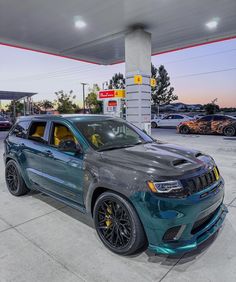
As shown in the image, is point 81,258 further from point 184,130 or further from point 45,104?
point 45,104

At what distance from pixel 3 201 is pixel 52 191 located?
4.37 ft

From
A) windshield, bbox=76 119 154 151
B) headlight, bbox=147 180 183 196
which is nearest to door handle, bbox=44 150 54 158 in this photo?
windshield, bbox=76 119 154 151

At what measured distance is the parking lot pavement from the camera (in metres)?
2.28

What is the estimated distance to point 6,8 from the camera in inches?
295

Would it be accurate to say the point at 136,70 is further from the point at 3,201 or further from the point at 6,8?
the point at 3,201

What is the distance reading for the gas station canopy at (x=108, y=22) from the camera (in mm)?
7361

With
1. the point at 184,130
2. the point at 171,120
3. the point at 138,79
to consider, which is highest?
the point at 138,79

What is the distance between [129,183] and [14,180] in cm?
297

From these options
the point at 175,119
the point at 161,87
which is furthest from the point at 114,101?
the point at 161,87

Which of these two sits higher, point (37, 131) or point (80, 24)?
point (80, 24)

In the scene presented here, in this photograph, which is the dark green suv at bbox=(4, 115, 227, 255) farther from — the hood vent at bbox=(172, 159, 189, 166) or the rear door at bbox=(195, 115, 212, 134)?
the rear door at bbox=(195, 115, 212, 134)

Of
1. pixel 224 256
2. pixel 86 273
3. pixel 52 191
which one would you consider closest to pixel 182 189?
pixel 224 256

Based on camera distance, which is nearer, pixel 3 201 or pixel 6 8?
pixel 3 201

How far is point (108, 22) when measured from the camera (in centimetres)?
873
